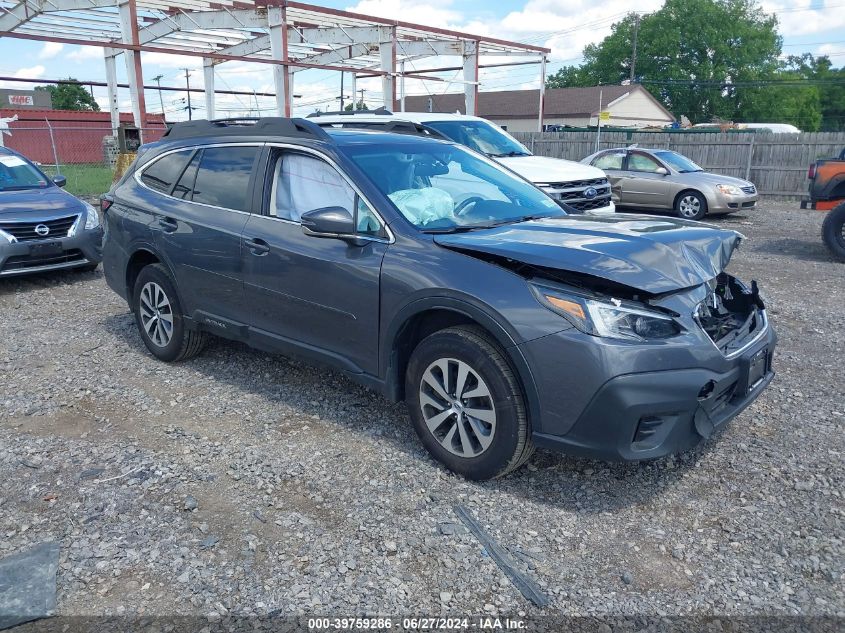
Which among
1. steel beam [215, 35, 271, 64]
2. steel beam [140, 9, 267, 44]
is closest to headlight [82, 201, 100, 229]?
steel beam [140, 9, 267, 44]

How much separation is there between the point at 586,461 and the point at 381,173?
6.76 feet

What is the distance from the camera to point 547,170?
9477mm

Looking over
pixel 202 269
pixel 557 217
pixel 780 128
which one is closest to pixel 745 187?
pixel 557 217

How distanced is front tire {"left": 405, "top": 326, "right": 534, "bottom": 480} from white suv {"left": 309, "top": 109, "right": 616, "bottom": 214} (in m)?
5.35

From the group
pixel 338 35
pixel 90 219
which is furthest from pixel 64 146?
pixel 90 219

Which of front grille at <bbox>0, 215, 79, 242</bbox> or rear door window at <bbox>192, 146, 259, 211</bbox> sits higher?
rear door window at <bbox>192, 146, 259, 211</bbox>

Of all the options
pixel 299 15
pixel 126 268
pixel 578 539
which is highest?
pixel 299 15

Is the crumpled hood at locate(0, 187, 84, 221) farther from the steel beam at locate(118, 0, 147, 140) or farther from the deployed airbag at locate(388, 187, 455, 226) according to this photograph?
the steel beam at locate(118, 0, 147, 140)

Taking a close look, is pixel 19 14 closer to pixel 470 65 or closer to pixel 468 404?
pixel 470 65

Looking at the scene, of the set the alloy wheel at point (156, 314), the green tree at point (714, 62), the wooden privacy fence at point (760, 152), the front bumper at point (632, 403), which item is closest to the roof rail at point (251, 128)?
the alloy wheel at point (156, 314)

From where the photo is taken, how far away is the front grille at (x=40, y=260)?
789cm

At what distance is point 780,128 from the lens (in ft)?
133

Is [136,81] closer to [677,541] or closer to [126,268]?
[126,268]

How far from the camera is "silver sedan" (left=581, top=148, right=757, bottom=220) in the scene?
571 inches
